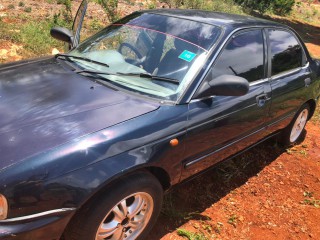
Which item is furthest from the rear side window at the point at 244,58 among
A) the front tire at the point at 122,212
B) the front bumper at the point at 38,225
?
the front bumper at the point at 38,225

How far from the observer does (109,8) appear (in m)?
10.2

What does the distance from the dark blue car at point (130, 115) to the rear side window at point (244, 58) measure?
0.02 metres

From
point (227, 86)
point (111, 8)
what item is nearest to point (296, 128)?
point (227, 86)

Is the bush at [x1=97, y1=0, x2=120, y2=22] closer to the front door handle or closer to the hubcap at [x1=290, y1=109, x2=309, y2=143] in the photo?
the hubcap at [x1=290, y1=109, x2=309, y2=143]

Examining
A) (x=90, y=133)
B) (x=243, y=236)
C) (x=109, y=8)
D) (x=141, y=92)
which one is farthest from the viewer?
(x=109, y=8)

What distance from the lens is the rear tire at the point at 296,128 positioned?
4605mm

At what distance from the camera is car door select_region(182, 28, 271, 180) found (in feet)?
9.43

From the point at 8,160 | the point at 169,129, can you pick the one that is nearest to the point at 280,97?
the point at 169,129

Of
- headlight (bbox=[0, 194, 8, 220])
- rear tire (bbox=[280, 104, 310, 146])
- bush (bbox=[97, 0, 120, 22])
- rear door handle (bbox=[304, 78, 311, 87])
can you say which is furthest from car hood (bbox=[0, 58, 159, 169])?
bush (bbox=[97, 0, 120, 22])

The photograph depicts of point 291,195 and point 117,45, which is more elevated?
point 117,45

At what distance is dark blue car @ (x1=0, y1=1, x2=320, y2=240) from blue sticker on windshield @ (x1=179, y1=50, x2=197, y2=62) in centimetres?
Result: 1

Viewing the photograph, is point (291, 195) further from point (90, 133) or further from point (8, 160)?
point (8, 160)

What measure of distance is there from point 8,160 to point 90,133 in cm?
51

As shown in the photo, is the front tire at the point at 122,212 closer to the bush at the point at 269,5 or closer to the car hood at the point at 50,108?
the car hood at the point at 50,108
